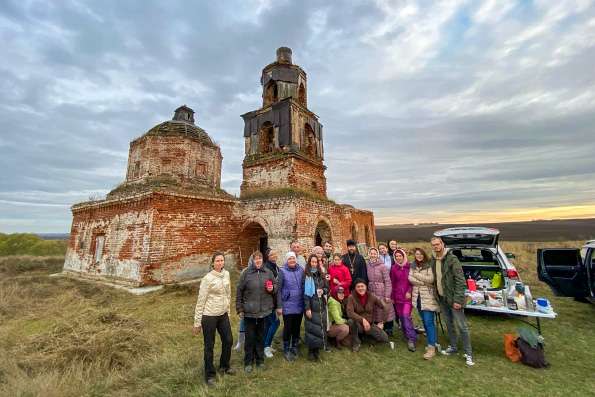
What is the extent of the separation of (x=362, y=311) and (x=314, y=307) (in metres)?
0.94

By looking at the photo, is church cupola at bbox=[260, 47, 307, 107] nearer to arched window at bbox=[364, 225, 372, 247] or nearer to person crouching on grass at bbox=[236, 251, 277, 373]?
person crouching on grass at bbox=[236, 251, 277, 373]

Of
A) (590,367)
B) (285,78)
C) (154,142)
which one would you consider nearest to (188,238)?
(154,142)

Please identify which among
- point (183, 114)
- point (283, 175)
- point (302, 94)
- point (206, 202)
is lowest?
point (206, 202)

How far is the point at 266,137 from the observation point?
14.5 m

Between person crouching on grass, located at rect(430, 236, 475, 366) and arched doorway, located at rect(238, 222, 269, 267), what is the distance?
873cm

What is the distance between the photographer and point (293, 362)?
13.9 ft

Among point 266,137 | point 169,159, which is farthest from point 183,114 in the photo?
Answer: point 266,137

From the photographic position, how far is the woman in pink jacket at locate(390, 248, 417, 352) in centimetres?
469

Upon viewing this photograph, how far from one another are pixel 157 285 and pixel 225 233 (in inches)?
139

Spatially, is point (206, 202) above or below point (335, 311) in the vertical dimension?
above

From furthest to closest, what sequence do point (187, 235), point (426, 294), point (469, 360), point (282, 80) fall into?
1. point (282, 80)
2. point (187, 235)
3. point (426, 294)
4. point (469, 360)

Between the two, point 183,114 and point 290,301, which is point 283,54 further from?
point 290,301

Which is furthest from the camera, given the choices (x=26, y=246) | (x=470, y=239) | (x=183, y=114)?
(x=26, y=246)

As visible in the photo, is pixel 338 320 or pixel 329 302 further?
pixel 329 302
